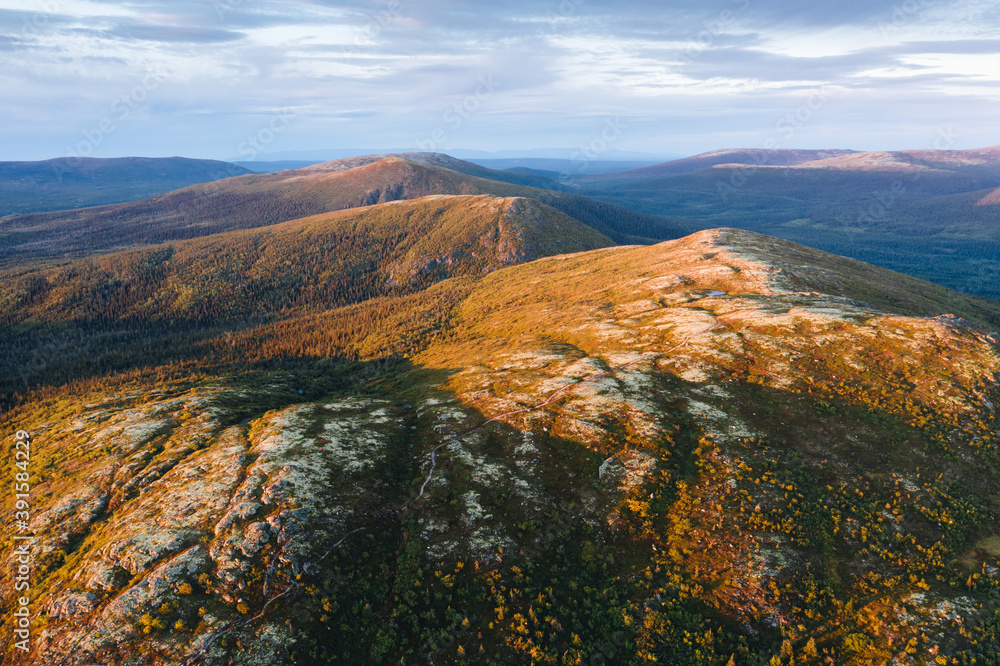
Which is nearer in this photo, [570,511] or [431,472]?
[570,511]

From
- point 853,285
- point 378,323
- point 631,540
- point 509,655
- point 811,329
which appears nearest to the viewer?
point 509,655

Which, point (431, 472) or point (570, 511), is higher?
point (570, 511)

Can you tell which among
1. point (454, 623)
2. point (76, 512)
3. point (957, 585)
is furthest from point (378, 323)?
point (957, 585)

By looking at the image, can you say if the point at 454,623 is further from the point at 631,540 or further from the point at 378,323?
the point at 378,323
